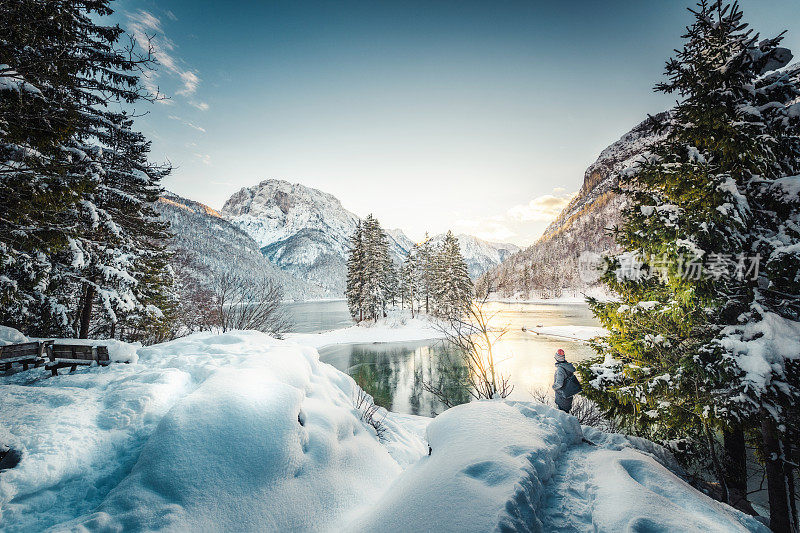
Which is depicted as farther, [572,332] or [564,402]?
[572,332]

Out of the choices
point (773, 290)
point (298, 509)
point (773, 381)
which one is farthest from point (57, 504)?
point (773, 290)

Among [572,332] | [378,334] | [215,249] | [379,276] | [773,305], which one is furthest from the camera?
[215,249]

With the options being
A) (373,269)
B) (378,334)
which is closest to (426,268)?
(373,269)

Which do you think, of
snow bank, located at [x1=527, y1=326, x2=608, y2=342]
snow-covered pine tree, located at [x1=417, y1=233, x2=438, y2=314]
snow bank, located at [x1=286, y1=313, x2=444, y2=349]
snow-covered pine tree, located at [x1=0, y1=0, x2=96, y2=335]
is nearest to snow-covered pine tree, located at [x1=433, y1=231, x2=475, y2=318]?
snow bank, located at [x1=286, y1=313, x2=444, y2=349]

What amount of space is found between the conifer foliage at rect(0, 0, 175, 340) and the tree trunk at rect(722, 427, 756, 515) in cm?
1248

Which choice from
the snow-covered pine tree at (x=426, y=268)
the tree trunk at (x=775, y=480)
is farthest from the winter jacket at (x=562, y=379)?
the snow-covered pine tree at (x=426, y=268)

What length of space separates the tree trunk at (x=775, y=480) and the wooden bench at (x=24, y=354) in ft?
47.8

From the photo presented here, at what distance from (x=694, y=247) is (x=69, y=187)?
37.3 feet

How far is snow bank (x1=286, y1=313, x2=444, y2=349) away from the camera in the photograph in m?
31.3

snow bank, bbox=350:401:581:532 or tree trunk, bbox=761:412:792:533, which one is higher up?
snow bank, bbox=350:401:581:532

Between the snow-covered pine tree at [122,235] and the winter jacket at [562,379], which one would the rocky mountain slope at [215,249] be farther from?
the winter jacket at [562,379]

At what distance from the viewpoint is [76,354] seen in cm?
698

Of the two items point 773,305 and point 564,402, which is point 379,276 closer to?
point 564,402

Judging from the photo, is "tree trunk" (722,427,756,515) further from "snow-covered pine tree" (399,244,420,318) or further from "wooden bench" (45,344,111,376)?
"snow-covered pine tree" (399,244,420,318)
